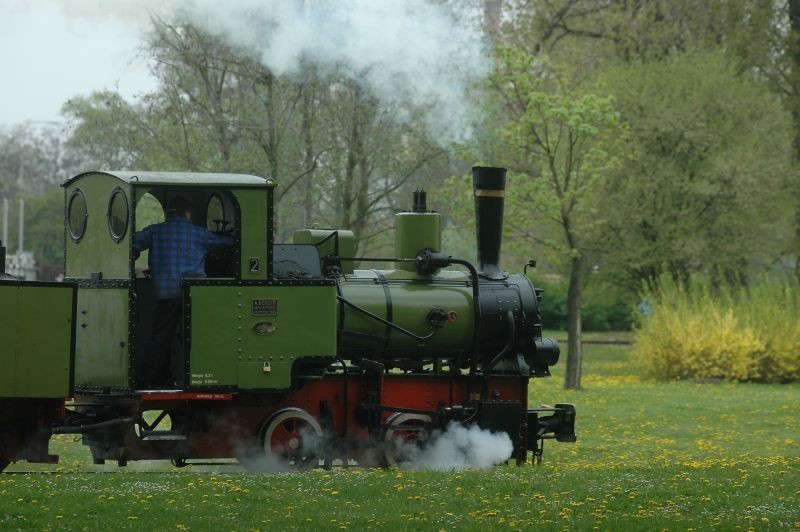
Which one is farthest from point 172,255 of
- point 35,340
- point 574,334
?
point 574,334

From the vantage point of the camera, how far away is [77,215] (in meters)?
12.5

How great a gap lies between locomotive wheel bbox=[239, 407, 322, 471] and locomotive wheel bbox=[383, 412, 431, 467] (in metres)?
0.79

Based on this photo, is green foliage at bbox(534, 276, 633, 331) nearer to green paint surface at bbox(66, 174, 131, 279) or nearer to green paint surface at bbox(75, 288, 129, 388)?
green paint surface at bbox(66, 174, 131, 279)

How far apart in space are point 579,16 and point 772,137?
26.6ft

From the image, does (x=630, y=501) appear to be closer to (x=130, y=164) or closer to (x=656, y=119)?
(x=130, y=164)

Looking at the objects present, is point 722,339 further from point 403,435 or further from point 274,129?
point 403,435

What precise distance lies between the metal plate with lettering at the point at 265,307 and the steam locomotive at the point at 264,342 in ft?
0.04

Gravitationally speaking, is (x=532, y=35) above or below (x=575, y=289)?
above

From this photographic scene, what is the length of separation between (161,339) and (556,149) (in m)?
16.7

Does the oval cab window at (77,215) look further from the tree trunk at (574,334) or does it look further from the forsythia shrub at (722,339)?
the forsythia shrub at (722,339)

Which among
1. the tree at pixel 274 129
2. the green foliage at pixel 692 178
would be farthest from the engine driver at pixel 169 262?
the green foliage at pixel 692 178

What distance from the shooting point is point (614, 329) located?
56062mm

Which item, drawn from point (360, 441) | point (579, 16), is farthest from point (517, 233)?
point (360, 441)

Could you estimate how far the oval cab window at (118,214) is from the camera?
1145 centimetres
